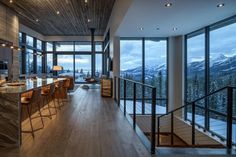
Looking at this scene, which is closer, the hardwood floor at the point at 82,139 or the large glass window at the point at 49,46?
the hardwood floor at the point at 82,139

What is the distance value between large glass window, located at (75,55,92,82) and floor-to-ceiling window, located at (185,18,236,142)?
10022mm

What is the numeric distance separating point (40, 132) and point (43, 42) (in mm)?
13847

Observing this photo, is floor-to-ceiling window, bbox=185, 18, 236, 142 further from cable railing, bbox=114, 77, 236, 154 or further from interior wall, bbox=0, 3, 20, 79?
interior wall, bbox=0, 3, 20, 79

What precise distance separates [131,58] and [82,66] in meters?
8.03

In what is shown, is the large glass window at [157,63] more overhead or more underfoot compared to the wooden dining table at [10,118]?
more overhead

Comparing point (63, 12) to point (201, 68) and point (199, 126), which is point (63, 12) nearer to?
point (201, 68)

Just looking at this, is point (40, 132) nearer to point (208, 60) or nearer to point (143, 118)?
point (208, 60)

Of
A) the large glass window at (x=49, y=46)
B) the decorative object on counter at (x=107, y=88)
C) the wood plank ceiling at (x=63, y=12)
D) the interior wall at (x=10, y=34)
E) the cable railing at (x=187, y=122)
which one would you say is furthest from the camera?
the large glass window at (x=49, y=46)

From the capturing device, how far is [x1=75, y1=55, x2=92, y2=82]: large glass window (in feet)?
59.0

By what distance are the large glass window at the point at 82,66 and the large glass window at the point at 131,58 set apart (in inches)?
296

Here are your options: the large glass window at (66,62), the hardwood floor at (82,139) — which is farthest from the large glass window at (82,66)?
the hardwood floor at (82,139)

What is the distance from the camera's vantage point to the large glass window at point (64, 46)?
1775 cm

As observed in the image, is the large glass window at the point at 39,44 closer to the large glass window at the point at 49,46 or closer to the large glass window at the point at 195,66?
the large glass window at the point at 49,46

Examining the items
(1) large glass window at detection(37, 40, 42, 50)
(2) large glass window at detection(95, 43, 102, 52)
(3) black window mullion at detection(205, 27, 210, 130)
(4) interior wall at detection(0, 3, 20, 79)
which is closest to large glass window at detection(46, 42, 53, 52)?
(1) large glass window at detection(37, 40, 42, 50)
